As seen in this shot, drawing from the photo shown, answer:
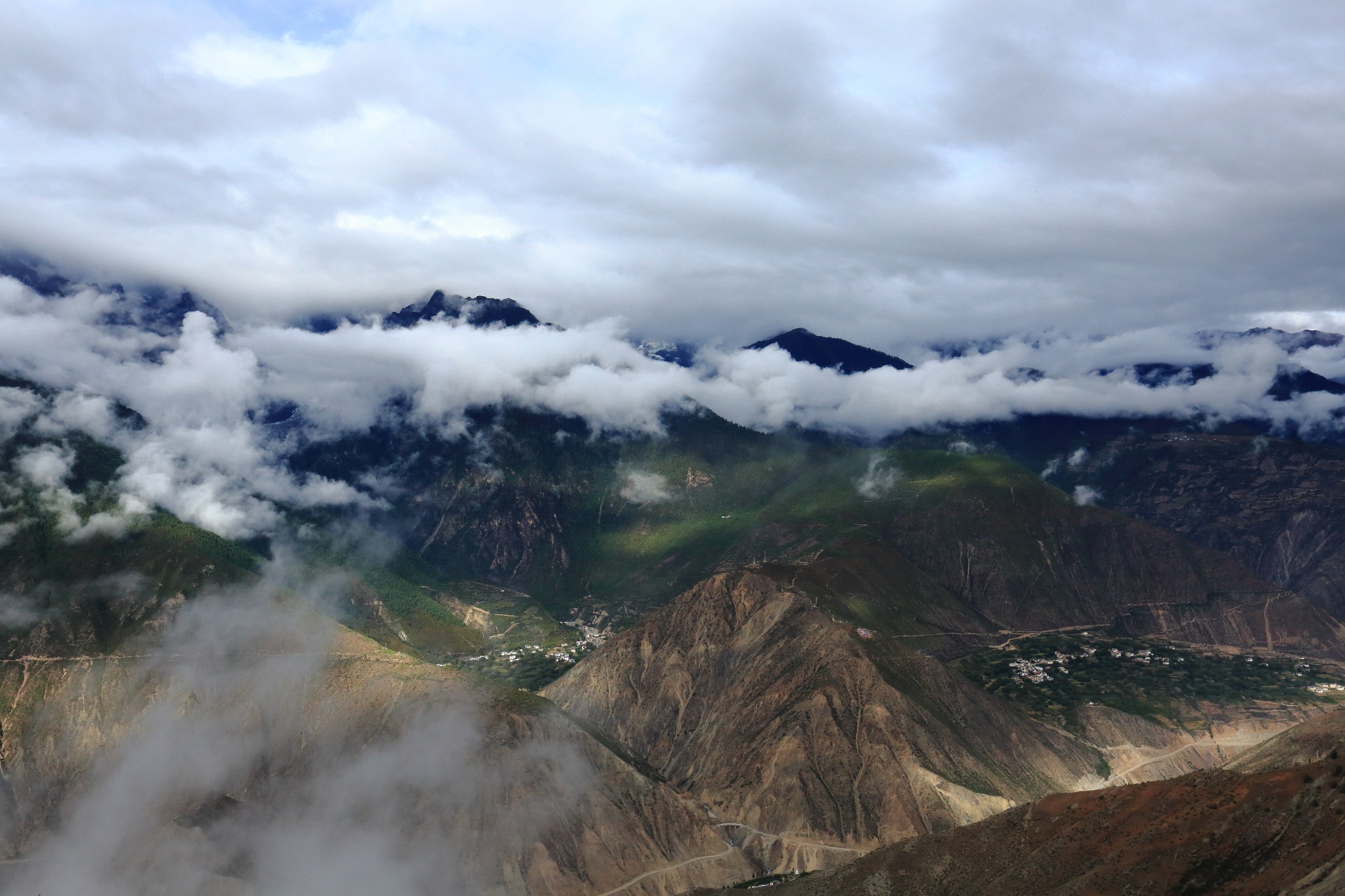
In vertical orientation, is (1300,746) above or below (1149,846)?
below

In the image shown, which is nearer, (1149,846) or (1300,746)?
(1149,846)

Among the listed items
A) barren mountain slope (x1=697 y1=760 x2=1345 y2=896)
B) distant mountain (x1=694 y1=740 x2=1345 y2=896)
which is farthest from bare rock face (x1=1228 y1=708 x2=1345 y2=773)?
distant mountain (x1=694 y1=740 x2=1345 y2=896)

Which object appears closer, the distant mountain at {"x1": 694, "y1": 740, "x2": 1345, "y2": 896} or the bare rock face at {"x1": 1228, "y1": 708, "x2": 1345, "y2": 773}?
the distant mountain at {"x1": 694, "y1": 740, "x2": 1345, "y2": 896}

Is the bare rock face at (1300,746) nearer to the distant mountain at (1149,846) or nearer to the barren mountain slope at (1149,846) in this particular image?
the barren mountain slope at (1149,846)

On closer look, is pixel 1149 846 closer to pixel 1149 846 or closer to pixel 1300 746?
pixel 1149 846

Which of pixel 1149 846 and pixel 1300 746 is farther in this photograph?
pixel 1300 746

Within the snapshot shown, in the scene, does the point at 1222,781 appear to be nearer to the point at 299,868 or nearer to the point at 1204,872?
the point at 1204,872

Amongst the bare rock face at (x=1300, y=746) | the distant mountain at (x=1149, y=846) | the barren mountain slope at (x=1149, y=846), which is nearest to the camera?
the barren mountain slope at (x=1149, y=846)

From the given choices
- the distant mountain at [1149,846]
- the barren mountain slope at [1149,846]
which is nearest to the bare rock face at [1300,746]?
the barren mountain slope at [1149,846]

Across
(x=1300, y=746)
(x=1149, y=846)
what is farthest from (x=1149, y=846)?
(x=1300, y=746)

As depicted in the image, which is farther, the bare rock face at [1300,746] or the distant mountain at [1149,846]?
the bare rock face at [1300,746]

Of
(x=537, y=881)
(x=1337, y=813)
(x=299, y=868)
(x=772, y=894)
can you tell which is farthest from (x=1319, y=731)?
(x=299, y=868)

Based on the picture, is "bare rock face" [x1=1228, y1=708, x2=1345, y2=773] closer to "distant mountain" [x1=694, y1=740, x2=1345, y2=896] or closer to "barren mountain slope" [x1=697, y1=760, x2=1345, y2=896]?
"barren mountain slope" [x1=697, y1=760, x2=1345, y2=896]
